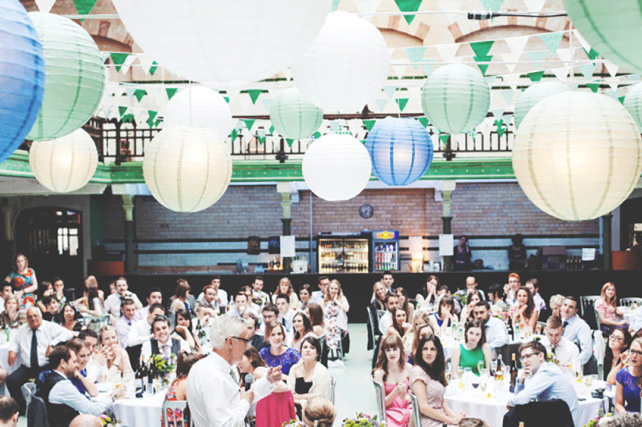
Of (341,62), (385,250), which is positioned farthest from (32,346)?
(385,250)

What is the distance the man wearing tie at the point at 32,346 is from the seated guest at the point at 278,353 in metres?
2.32

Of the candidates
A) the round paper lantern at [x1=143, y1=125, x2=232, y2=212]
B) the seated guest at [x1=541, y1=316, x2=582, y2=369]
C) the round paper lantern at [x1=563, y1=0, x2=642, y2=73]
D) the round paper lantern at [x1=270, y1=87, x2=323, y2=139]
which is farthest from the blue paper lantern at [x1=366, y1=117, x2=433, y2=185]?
the round paper lantern at [x1=563, y1=0, x2=642, y2=73]

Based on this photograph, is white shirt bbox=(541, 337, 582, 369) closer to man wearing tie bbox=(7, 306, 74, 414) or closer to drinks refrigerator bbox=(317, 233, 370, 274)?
man wearing tie bbox=(7, 306, 74, 414)

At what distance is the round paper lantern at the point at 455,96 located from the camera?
15.9ft

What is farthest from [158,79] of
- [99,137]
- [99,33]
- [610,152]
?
[610,152]

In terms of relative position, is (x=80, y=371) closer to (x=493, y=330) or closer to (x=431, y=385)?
(x=431, y=385)

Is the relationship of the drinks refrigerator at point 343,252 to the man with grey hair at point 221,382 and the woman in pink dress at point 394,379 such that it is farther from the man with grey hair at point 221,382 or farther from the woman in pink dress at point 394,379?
the man with grey hair at point 221,382

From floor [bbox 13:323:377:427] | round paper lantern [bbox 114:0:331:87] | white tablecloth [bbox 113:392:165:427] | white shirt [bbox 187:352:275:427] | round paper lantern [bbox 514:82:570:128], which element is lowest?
floor [bbox 13:323:377:427]

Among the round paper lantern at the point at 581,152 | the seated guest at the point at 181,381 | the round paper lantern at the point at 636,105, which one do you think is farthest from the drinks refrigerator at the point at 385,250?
the round paper lantern at the point at 581,152

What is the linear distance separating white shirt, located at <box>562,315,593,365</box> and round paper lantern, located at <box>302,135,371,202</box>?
3336 millimetres

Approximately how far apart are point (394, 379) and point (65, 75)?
10.5ft

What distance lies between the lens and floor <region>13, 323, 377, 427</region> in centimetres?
686

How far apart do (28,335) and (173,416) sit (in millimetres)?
2743

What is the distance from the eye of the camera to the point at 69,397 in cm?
450
